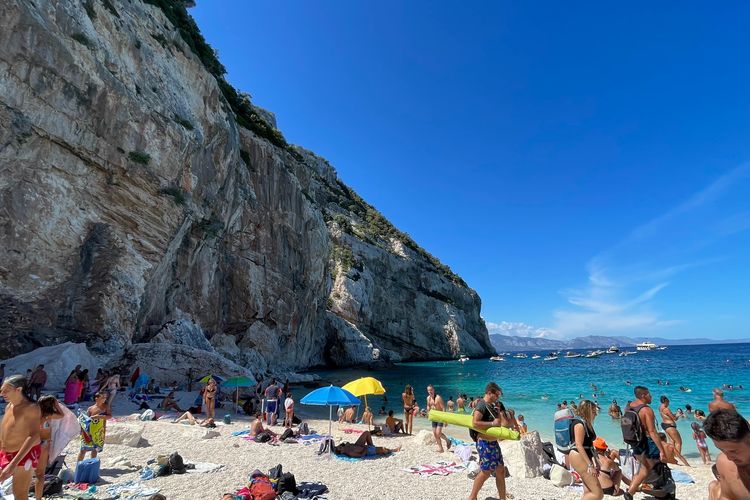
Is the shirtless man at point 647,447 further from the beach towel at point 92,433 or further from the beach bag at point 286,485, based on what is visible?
the beach towel at point 92,433

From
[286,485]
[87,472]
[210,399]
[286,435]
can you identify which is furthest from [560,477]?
[210,399]

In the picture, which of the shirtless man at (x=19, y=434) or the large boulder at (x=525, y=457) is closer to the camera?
the shirtless man at (x=19, y=434)

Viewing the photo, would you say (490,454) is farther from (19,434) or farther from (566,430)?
(19,434)

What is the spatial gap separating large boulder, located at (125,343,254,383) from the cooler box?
1284cm

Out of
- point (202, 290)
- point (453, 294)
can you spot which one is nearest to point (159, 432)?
point (202, 290)

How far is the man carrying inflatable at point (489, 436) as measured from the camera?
214 inches

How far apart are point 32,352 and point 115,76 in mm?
13804

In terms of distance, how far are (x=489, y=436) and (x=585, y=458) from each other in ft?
4.03

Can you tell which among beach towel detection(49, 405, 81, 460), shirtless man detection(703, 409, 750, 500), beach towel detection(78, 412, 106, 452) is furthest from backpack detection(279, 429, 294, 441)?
shirtless man detection(703, 409, 750, 500)

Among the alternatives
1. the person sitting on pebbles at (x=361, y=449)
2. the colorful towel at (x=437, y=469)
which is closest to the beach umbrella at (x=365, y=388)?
the person sitting on pebbles at (x=361, y=449)

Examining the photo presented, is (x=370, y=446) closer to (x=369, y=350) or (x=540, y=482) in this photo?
(x=540, y=482)

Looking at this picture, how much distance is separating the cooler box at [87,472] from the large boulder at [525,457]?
7.93 metres

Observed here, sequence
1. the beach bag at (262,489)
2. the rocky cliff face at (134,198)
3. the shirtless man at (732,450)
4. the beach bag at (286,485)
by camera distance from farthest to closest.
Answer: the rocky cliff face at (134,198), the beach bag at (286,485), the beach bag at (262,489), the shirtless man at (732,450)

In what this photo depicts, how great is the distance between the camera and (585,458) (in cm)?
457
